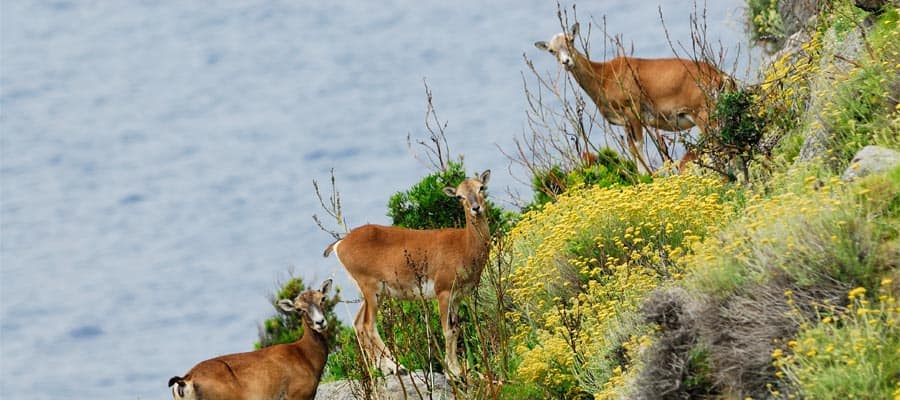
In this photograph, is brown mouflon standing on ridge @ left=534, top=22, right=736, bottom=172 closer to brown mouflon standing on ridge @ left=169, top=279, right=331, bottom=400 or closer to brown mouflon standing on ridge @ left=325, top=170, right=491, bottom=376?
brown mouflon standing on ridge @ left=325, top=170, right=491, bottom=376

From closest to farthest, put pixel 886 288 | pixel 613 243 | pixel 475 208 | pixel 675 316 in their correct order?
pixel 886 288 → pixel 675 316 → pixel 475 208 → pixel 613 243

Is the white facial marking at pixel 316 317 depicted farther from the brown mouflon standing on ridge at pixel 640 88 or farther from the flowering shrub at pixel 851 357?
the brown mouflon standing on ridge at pixel 640 88

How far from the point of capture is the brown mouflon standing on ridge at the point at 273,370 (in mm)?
14031

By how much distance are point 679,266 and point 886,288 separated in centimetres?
333

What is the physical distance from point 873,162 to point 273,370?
6016 millimetres

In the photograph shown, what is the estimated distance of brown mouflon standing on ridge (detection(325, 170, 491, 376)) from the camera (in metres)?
15.6

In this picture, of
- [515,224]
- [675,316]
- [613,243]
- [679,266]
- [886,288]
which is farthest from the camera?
[515,224]

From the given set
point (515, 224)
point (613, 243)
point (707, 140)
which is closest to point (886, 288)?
point (613, 243)

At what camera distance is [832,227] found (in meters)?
11.6

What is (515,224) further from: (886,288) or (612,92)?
(886,288)

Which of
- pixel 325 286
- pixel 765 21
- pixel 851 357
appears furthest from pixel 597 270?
pixel 765 21

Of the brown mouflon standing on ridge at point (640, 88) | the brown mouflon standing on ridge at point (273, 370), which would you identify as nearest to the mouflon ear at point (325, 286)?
the brown mouflon standing on ridge at point (273, 370)

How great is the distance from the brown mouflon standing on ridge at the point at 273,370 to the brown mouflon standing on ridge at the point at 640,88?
22.1 ft

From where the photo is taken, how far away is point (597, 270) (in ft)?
49.6
